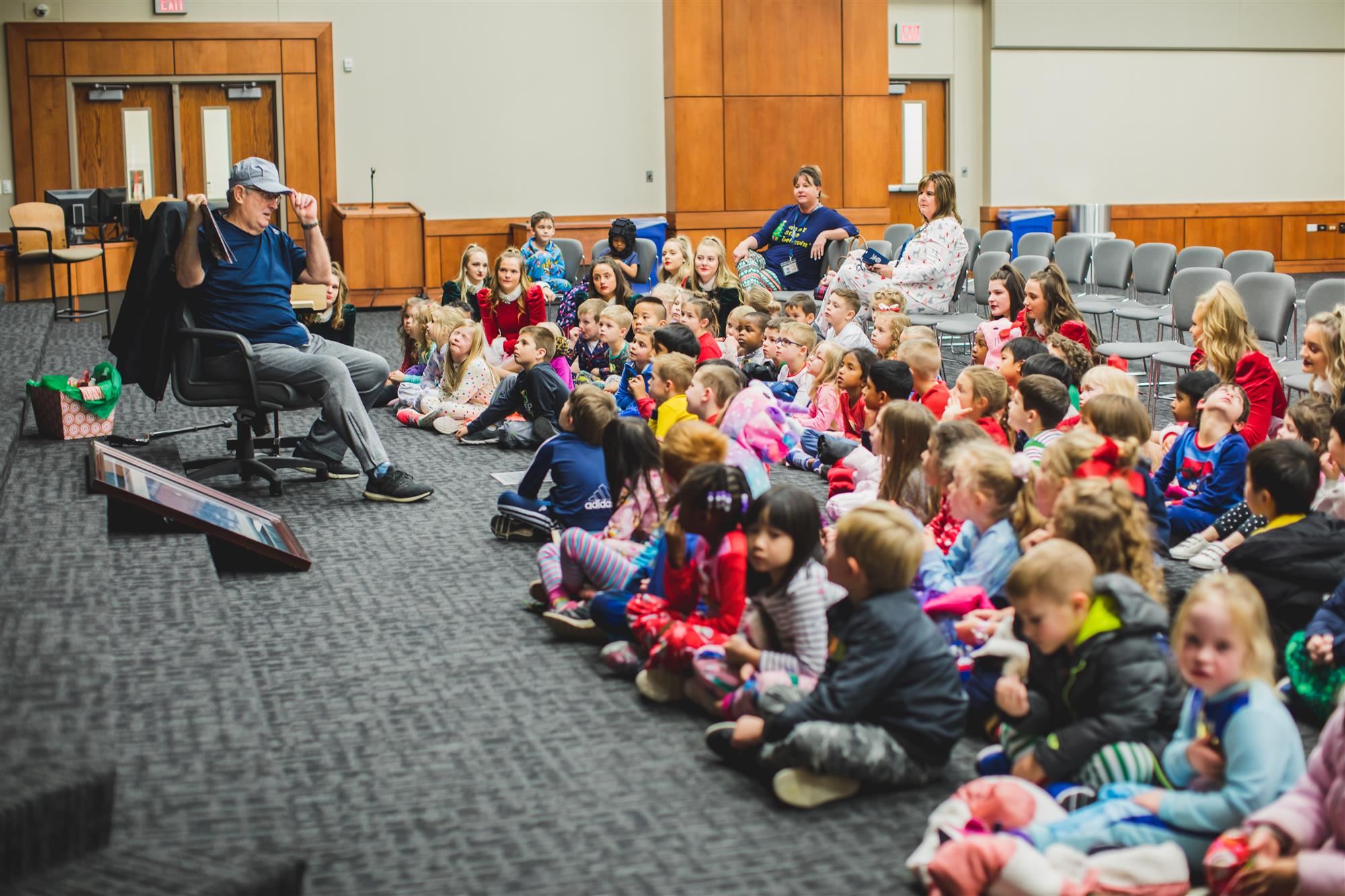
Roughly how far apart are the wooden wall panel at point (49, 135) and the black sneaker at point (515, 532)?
9.41 meters

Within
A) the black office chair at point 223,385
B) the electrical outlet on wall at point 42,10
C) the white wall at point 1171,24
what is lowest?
the black office chair at point 223,385

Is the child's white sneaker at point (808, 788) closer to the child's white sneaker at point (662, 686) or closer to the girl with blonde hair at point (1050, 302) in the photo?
the child's white sneaker at point (662, 686)

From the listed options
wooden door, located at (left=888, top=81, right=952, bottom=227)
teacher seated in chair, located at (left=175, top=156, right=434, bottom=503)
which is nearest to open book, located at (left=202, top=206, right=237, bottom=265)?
teacher seated in chair, located at (left=175, top=156, right=434, bottom=503)

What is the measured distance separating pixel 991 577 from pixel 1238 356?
95.5 inches

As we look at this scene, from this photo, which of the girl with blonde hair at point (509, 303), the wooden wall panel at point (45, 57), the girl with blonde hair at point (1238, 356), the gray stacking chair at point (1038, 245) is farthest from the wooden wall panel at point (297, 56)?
the girl with blonde hair at point (1238, 356)

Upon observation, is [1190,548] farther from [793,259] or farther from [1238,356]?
[793,259]

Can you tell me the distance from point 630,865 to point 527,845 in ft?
0.72

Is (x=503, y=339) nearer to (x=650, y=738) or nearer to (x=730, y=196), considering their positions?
(x=650, y=738)

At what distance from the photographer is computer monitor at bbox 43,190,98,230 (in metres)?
11.0

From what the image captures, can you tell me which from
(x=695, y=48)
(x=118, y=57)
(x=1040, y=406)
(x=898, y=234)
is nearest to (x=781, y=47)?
(x=695, y=48)

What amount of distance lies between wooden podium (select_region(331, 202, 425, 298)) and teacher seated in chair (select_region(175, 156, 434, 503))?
287 inches

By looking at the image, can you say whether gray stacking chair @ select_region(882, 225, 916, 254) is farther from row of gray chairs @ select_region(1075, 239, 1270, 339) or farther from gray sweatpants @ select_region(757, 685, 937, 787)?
gray sweatpants @ select_region(757, 685, 937, 787)

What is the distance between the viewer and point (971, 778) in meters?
3.00

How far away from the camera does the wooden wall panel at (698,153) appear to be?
13227 millimetres
